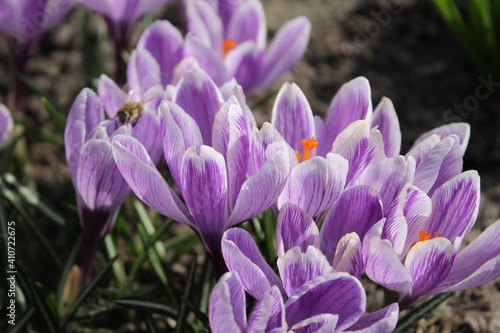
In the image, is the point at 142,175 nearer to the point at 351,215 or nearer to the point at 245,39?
the point at 351,215

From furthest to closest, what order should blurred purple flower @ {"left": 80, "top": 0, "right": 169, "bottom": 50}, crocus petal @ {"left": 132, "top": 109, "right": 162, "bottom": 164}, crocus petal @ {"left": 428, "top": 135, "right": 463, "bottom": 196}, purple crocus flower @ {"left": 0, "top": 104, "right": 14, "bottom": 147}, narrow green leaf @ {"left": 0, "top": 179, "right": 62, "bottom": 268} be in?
blurred purple flower @ {"left": 80, "top": 0, "right": 169, "bottom": 50}, narrow green leaf @ {"left": 0, "top": 179, "right": 62, "bottom": 268}, purple crocus flower @ {"left": 0, "top": 104, "right": 14, "bottom": 147}, crocus petal @ {"left": 132, "top": 109, "right": 162, "bottom": 164}, crocus petal @ {"left": 428, "top": 135, "right": 463, "bottom": 196}

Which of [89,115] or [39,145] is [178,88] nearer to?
[89,115]

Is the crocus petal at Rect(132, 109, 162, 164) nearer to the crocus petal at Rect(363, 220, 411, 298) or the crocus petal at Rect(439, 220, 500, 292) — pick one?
the crocus petal at Rect(363, 220, 411, 298)

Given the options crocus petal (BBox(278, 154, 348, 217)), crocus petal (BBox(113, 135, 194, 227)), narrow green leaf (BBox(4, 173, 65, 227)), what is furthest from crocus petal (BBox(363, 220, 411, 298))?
narrow green leaf (BBox(4, 173, 65, 227))

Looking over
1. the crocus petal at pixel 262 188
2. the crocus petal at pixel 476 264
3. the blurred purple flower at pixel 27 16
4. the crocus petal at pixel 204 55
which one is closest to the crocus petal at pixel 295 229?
the crocus petal at pixel 262 188

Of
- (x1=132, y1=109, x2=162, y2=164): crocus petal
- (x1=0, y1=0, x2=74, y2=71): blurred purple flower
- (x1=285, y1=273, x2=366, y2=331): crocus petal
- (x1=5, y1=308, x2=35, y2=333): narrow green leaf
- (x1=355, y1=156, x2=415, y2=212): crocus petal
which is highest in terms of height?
(x1=0, y1=0, x2=74, y2=71): blurred purple flower

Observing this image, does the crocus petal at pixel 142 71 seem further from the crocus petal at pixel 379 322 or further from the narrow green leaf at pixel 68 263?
the crocus petal at pixel 379 322

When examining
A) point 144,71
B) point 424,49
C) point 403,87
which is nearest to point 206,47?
point 144,71
